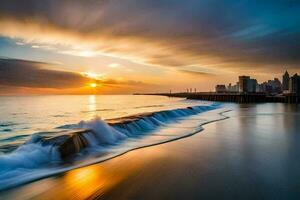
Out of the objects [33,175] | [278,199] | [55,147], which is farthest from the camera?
[55,147]

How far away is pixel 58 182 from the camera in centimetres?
626

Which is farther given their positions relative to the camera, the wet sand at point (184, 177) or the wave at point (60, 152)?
the wave at point (60, 152)

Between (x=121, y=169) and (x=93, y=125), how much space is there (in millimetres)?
6389

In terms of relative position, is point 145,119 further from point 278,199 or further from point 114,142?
point 278,199

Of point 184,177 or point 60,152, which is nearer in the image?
point 184,177

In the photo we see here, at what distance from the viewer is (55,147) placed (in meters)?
9.12

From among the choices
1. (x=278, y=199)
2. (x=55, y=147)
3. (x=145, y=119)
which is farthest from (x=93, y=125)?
(x=278, y=199)

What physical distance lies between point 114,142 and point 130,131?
320cm

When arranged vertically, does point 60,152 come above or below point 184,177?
above

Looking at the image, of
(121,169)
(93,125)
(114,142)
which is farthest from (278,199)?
(93,125)

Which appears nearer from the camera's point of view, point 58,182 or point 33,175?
point 58,182

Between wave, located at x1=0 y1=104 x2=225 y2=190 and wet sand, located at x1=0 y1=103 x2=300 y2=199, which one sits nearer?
wet sand, located at x1=0 y1=103 x2=300 y2=199

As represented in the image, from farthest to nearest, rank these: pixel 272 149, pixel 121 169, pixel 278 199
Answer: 1. pixel 272 149
2. pixel 121 169
3. pixel 278 199

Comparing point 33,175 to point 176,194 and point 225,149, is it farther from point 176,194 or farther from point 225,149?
point 225,149
